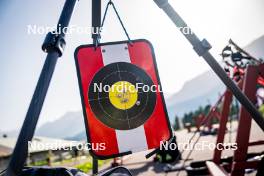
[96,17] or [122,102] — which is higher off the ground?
[96,17]

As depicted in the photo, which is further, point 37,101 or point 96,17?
point 96,17

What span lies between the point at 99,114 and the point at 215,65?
701 millimetres

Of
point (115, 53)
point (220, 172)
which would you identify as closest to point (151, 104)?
point (115, 53)

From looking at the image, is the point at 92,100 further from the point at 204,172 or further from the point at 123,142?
the point at 204,172

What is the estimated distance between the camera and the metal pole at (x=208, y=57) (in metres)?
1.23

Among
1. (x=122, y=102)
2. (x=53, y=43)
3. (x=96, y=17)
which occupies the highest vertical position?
(x=96, y=17)

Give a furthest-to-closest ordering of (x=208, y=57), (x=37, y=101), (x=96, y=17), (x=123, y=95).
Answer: (x=96, y=17), (x=123, y=95), (x=208, y=57), (x=37, y=101)

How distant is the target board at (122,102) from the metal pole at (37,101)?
19.9 inches

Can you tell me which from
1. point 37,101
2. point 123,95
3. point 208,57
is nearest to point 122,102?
point 123,95

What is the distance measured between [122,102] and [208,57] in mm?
545

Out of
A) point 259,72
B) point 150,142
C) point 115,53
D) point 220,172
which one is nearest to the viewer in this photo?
point 150,142

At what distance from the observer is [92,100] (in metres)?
1.39

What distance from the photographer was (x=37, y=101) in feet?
2.46

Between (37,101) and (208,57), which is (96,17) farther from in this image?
(37,101)
